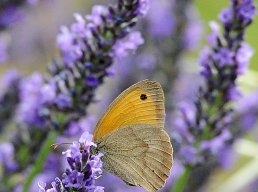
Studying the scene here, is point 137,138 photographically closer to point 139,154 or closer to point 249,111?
point 139,154

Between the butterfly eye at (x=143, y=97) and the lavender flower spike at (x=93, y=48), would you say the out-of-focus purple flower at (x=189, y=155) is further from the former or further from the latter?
the butterfly eye at (x=143, y=97)

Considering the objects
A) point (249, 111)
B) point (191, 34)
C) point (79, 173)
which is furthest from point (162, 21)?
point (79, 173)

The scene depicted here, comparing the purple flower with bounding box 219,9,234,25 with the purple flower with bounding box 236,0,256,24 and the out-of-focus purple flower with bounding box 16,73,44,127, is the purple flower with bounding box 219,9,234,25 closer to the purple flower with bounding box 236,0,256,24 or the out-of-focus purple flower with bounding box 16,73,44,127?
the purple flower with bounding box 236,0,256,24

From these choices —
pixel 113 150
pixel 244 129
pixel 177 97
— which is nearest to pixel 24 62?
pixel 177 97

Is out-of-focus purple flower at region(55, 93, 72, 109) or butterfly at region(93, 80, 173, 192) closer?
butterfly at region(93, 80, 173, 192)

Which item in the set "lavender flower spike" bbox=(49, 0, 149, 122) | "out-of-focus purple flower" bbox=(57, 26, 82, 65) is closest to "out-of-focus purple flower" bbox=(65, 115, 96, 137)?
"lavender flower spike" bbox=(49, 0, 149, 122)

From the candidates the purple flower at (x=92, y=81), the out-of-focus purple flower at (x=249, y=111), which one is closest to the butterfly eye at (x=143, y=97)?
the purple flower at (x=92, y=81)

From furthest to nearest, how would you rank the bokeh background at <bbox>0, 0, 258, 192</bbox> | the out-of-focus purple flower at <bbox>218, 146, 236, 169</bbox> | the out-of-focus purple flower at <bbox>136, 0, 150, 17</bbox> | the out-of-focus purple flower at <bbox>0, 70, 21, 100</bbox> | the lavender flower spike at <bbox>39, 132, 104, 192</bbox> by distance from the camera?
the bokeh background at <bbox>0, 0, 258, 192</bbox>
the out-of-focus purple flower at <bbox>218, 146, 236, 169</bbox>
the out-of-focus purple flower at <bbox>0, 70, 21, 100</bbox>
the out-of-focus purple flower at <bbox>136, 0, 150, 17</bbox>
the lavender flower spike at <bbox>39, 132, 104, 192</bbox>
